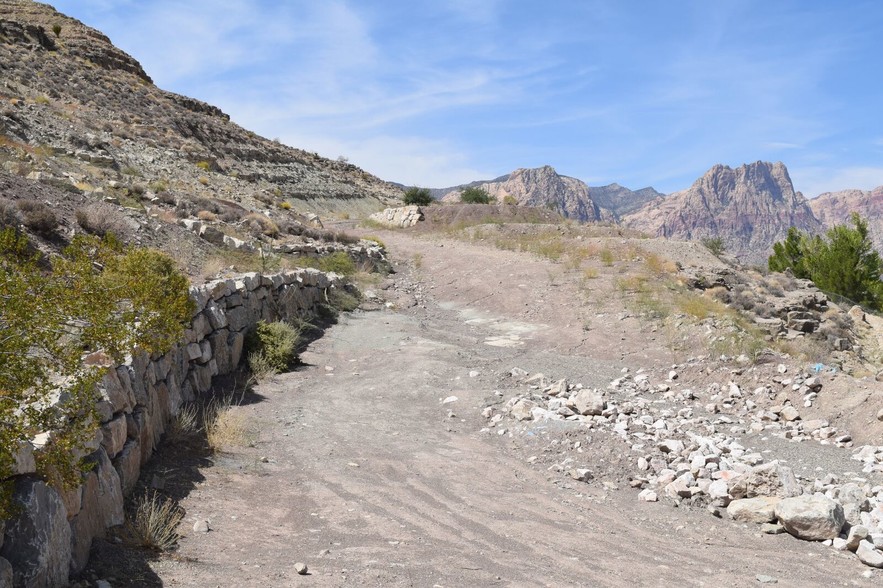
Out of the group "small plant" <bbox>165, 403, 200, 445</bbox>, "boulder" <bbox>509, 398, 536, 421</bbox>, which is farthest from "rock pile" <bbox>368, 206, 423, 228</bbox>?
"small plant" <bbox>165, 403, 200, 445</bbox>

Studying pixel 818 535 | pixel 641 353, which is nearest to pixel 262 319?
pixel 641 353

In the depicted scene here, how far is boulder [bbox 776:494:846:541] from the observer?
5863 millimetres

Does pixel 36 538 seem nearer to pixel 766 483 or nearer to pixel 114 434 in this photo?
pixel 114 434

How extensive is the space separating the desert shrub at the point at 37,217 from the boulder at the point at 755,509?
10.8 meters

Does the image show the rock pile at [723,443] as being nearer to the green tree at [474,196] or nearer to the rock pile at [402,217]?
the rock pile at [402,217]

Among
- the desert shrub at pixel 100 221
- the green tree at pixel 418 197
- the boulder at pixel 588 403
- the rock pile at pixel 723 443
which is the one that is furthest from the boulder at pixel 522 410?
the green tree at pixel 418 197

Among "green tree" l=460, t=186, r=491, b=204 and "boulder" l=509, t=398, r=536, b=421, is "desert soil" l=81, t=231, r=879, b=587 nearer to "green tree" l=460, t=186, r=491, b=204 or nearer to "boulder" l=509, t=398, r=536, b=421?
"boulder" l=509, t=398, r=536, b=421

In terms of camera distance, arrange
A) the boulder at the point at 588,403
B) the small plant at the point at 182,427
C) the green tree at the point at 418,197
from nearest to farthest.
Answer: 1. the small plant at the point at 182,427
2. the boulder at the point at 588,403
3. the green tree at the point at 418,197

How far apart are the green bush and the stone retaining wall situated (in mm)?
263

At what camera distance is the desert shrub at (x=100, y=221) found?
467 inches

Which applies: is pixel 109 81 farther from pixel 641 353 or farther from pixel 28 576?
pixel 28 576

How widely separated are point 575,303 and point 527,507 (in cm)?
1173

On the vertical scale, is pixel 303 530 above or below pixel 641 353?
below

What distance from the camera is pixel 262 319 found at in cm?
1295
